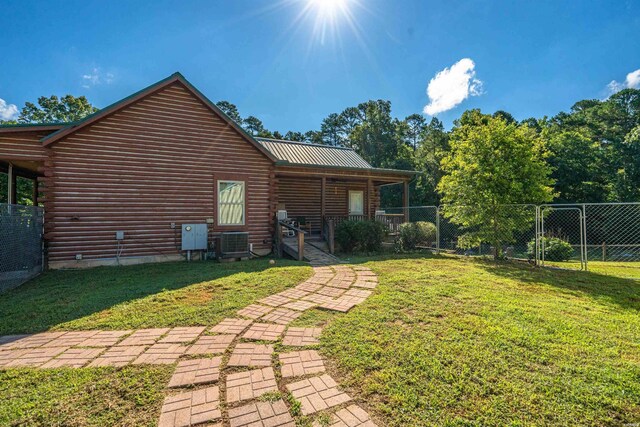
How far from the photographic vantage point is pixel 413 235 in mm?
11125

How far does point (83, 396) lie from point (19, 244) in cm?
610

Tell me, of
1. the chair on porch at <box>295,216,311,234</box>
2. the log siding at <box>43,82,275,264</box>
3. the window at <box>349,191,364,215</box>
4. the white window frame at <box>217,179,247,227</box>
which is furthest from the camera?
the window at <box>349,191,364,215</box>

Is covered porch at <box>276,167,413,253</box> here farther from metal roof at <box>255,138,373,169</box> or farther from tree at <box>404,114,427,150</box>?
tree at <box>404,114,427,150</box>

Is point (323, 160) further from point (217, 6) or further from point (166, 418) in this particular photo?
point (166, 418)

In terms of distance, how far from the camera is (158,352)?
9.61 ft

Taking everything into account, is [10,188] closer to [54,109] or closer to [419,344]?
[419,344]

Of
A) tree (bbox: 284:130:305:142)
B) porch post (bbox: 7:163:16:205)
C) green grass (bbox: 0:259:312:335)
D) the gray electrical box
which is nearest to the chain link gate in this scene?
green grass (bbox: 0:259:312:335)

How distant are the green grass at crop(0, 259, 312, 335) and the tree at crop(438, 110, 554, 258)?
6105 mm

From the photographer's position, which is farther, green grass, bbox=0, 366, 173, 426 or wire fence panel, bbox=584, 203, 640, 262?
wire fence panel, bbox=584, 203, 640, 262

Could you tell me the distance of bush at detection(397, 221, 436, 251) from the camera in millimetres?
11156

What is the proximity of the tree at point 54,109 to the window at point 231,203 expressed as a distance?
25633 millimetres

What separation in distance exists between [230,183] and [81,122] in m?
4.17

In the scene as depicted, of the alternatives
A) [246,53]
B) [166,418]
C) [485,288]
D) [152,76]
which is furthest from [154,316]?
[152,76]

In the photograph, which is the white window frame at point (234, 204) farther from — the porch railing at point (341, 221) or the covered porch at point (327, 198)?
the porch railing at point (341, 221)
